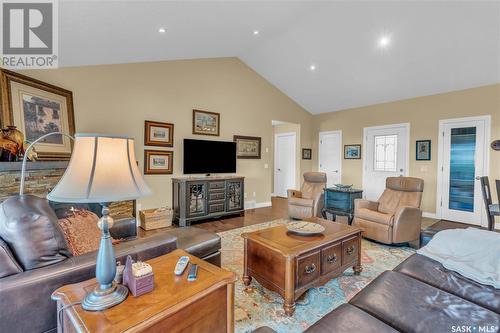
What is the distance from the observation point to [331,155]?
694cm

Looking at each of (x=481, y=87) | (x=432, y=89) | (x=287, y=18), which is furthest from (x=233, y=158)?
(x=481, y=87)

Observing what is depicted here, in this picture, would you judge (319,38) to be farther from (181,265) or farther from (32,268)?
(32,268)

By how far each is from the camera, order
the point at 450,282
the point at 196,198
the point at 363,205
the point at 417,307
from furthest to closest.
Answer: the point at 196,198, the point at 363,205, the point at 450,282, the point at 417,307

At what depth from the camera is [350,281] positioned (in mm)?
2434

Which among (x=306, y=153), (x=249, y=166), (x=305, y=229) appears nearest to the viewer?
(x=305, y=229)

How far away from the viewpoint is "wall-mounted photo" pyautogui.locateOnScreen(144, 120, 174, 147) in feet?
14.4

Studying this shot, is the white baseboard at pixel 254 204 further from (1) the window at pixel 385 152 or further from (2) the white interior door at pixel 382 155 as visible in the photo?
(1) the window at pixel 385 152

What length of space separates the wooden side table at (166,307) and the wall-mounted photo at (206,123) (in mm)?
3954

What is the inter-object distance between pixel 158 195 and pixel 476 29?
5.80 m

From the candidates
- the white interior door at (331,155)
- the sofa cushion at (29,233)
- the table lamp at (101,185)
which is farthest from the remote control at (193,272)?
the white interior door at (331,155)

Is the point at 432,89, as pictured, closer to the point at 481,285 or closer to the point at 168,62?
the point at 481,285

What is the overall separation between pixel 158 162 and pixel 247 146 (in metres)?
2.21

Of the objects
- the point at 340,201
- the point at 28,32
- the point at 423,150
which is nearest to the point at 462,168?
the point at 423,150

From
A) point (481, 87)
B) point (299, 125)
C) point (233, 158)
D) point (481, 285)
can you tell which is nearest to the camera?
point (481, 285)
